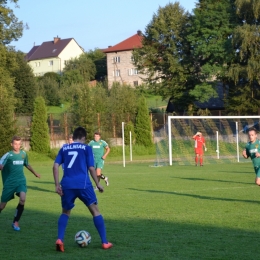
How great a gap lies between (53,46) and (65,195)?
376ft

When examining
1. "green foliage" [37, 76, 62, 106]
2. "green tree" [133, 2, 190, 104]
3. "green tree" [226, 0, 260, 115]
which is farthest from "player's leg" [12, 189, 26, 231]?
"green foliage" [37, 76, 62, 106]

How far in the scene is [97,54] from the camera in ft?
369

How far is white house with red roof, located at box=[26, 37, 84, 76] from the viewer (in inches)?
4532

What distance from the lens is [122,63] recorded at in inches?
3927

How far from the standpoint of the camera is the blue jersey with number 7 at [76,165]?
796cm

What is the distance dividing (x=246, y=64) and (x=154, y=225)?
1712 inches

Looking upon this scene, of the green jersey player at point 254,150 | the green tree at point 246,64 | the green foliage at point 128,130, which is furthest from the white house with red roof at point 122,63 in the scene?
the green jersey player at point 254,150

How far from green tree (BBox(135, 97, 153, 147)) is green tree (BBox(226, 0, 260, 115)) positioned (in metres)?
8.69

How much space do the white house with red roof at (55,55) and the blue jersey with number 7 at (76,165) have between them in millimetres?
104716

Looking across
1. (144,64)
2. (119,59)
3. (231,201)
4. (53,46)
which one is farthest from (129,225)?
(53,46)

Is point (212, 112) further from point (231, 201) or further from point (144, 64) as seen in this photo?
point (231, 201)

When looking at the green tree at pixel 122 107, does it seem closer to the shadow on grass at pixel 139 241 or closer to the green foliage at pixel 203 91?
the green foliage at pixel 203 91

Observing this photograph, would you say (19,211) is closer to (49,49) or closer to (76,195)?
(76,195)

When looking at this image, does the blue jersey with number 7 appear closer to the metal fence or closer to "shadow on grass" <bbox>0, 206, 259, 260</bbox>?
"shadow on grass" <bbox>0, 206, 259, 260</bbox>
